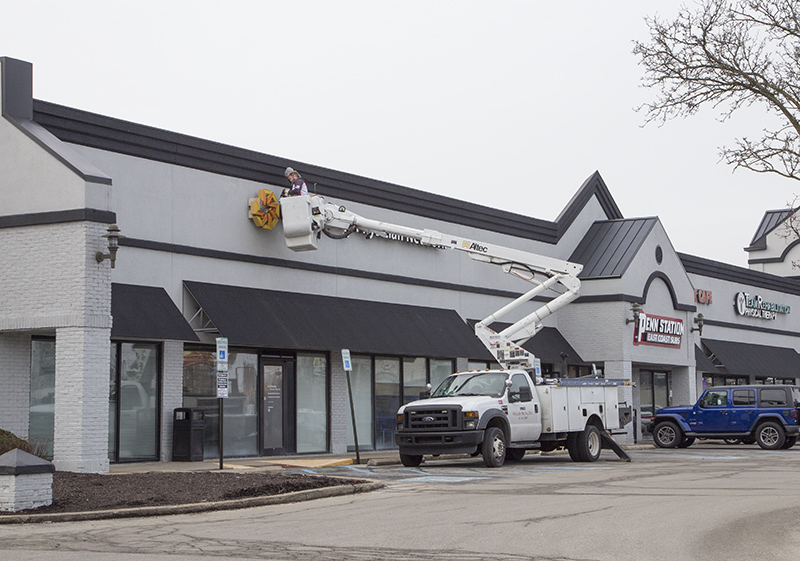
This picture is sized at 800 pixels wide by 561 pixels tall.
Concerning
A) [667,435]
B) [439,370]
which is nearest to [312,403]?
[439,370]

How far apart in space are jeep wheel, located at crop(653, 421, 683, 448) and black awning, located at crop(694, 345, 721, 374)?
9.00 meters

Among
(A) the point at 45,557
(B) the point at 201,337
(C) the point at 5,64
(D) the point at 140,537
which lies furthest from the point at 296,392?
(A) the point at 45,557

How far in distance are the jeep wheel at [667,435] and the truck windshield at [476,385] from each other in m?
11.2

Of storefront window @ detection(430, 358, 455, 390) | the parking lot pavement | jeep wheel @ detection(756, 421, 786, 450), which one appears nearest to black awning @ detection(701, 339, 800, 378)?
jeep wheel @ detection(756, 421, 786, 450)

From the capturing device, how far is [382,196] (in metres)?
29.6

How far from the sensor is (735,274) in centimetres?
4744

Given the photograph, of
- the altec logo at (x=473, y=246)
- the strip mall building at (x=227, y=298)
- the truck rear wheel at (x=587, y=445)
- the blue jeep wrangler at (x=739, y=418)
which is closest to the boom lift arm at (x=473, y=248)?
the altec logo at (x=473, y=246)

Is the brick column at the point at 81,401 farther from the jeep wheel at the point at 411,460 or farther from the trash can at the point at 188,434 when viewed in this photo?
the jeep wheel at the point at 411,460

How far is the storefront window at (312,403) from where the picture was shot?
1035 inches

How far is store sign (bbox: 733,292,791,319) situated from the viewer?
154 ft

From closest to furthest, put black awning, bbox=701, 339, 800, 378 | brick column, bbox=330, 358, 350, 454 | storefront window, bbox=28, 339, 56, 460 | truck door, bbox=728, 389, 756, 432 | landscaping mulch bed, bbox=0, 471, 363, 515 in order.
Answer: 1. landscaping mulch bed, bbox=0, 471, 363, 515
2. storefront window, bbox=28, 339, 56, 460
3. brick column, bbox=330, 358, 350, 454
4. truck door, bbox=728, 389, 756, 432
5. black awning, bbox=701, 339, 800, 378

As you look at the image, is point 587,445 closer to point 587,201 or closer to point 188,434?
point 188,434

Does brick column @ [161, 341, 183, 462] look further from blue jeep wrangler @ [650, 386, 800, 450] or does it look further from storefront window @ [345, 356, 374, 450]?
blue jeep wrangler @ [650, 386, 800, 450]

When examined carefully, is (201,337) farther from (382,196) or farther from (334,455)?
(382,196)
